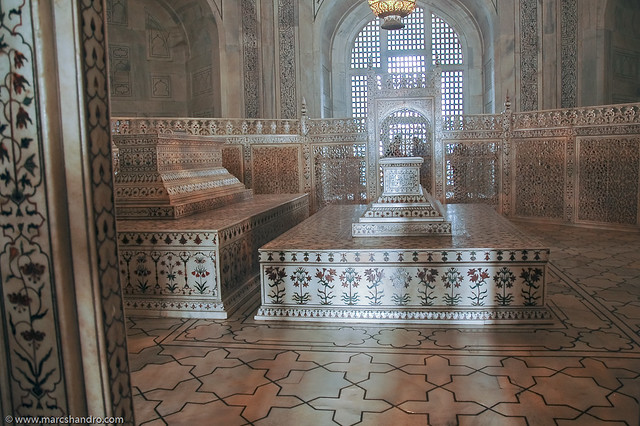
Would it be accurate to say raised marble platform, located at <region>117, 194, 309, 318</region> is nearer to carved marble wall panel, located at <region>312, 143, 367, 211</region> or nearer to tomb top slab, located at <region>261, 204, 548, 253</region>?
tomb top slab, located at <region>261, 204, 548, 253</region>

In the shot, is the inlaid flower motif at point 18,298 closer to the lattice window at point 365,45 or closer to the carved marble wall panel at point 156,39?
the carved marble wall panel at point 156,39

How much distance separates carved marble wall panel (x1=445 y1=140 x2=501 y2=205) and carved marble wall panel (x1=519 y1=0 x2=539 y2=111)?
1794 mm

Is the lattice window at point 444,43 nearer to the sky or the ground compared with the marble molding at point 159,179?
nearer to the sky

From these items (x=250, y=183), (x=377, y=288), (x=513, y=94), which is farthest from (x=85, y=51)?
(x=513, y=94)

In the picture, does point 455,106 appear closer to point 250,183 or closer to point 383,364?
point 250,183

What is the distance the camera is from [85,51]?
1.32 m

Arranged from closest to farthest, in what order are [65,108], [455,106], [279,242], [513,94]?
[65,108]
[279,242]
[513,94]
[455,106]

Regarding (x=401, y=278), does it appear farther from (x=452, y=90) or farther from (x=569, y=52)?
(x=452, y=90)

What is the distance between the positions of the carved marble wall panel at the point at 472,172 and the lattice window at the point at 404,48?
17.1 feet

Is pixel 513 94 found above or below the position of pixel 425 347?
above

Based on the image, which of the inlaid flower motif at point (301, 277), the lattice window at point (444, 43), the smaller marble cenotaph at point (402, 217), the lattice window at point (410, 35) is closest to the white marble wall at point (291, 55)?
the lattice window at point (444, 43)

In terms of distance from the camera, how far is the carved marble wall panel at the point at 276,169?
352 inches

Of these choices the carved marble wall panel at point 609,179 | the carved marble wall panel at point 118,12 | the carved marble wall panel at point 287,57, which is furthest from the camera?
the carved marble wall panel at point 118,12

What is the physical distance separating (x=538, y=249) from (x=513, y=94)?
719cm
